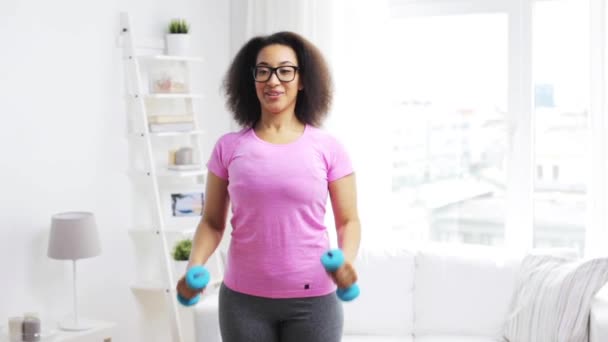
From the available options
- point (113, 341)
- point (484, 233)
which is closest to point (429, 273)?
point (484, 233)

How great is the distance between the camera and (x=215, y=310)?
310cm

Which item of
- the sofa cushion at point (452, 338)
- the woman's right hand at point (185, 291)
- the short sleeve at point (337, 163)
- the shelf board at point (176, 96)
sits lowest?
the sofa cushion at point (452, 338)

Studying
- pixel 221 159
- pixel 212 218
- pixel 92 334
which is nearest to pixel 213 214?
pixel 212 218

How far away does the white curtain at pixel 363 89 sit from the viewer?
398 centimetres

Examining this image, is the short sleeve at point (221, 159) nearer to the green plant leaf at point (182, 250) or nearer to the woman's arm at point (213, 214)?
the woman's arm at point (213, 214)

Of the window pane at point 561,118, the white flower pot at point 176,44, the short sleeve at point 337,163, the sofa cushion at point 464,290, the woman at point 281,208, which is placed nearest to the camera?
the woman at point 281,208

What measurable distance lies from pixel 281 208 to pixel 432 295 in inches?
66.4

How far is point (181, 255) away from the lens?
3.81m

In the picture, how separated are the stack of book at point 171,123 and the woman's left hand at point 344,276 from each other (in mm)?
2253

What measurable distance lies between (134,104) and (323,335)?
225 cm

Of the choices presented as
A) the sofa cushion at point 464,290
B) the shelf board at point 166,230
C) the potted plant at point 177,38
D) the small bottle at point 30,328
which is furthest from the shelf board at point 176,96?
the sofa cushion at point 464,290

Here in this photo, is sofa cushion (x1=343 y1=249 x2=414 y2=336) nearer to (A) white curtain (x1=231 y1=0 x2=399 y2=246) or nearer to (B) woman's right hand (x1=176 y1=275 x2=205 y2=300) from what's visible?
(A) white curtain (x1=231 y1=0 x2=399 y2=246)

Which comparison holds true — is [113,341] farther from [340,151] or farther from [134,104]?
[340,151]

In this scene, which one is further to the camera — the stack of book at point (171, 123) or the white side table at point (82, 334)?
the stack of book at point (171, 123)
